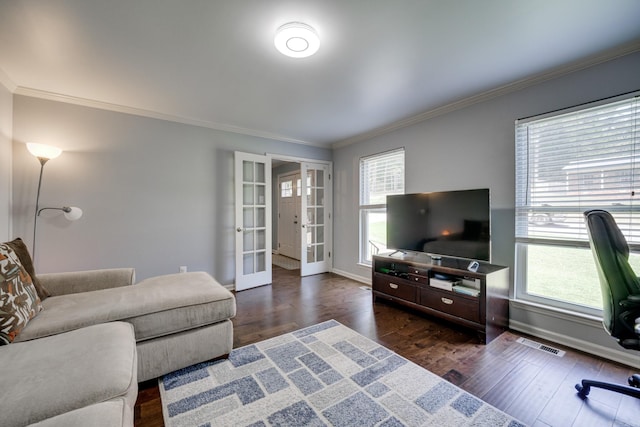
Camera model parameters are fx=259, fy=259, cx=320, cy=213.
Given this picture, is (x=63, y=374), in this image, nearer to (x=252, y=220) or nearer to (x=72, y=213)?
(x=72, y=213)

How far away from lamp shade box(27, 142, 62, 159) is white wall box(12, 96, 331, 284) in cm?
33

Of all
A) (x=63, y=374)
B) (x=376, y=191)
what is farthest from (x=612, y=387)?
(x=376, y=191)

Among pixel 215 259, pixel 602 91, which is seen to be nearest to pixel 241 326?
pixel 215 259

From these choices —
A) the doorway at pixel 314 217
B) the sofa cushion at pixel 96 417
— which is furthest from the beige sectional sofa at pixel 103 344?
the doorway at pixel 314 217

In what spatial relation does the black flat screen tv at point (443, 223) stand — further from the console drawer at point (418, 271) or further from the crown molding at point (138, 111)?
the crown molding at point (138, 111)

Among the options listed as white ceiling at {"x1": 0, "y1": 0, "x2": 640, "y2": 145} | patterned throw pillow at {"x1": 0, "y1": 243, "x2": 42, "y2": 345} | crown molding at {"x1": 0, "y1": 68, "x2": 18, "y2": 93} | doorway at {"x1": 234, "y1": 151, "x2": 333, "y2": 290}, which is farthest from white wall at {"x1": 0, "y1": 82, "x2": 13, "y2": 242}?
doorway at {"x1": 234, "y1": 151, "x2": 333, "y2": 290}

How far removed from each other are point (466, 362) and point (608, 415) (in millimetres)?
727

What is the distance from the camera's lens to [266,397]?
160cm

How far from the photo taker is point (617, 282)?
4.81 feet

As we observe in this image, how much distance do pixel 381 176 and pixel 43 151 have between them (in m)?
3.89

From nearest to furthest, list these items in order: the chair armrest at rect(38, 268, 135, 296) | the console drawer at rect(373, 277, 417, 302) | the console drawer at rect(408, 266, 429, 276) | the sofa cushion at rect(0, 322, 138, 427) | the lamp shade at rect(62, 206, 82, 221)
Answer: the sofa cushion at rect(0, 322, 138, 427)
the chair armrest at rect(38, 268, 135, 296)
the lamp shade at rect(62, 206, 82, 221)
the console drawer at rect(408, 266, 429, 276)
the console drawer at rect(373, 277, 417, 302)

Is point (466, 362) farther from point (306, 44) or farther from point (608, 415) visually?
point (306, 44)

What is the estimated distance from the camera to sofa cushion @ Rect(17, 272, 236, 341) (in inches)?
60.5

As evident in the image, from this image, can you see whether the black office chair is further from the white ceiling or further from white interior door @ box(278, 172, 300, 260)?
white interior door @ box(278, 172, 300, 260)
